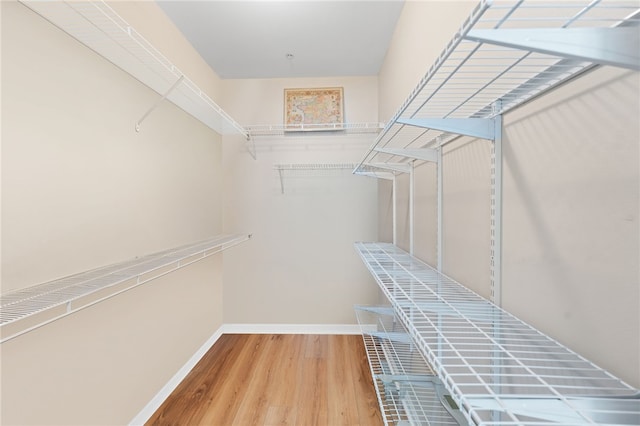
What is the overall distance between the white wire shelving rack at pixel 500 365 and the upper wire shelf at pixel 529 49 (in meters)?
0.47

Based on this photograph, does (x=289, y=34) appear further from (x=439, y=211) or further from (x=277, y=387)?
(x=277, y=387)

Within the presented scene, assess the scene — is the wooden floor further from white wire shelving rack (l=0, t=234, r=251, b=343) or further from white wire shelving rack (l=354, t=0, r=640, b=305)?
white wire shelving rack (l=354, t=0, r=640, b=305)

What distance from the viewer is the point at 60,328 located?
113 cm

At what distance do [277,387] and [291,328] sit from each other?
837 mm

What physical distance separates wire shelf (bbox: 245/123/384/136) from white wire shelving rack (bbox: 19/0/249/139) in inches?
34.0

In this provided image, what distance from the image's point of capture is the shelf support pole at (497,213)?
2.81 ft

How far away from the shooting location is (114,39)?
3.90ft

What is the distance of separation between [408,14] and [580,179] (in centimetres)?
153

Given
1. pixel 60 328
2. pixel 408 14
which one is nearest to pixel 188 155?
pixel 60 328

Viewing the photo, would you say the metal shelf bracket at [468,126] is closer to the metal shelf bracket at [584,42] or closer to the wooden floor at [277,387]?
the metal shelf bracket at [584,42]

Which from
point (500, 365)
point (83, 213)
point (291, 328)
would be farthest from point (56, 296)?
point (291, 328)

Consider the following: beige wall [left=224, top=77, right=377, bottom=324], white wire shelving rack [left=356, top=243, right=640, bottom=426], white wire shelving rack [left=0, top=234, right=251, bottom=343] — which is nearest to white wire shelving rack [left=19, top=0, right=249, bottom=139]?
white wire shelving rack [left=0, top=234, right=251, bottom=343]

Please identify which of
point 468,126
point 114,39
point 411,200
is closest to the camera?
point 468,126

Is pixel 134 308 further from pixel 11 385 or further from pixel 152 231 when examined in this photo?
pixel 11 385
